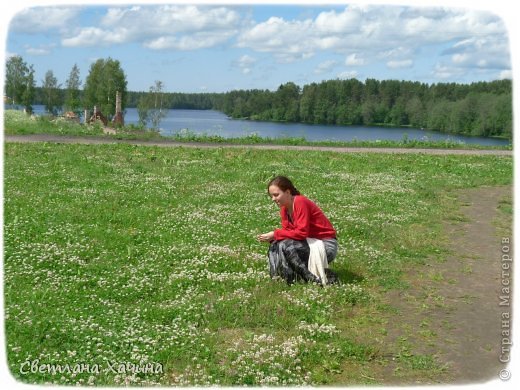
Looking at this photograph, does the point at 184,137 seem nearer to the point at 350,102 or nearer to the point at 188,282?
the point at 188,282

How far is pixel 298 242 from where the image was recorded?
32.4 ft

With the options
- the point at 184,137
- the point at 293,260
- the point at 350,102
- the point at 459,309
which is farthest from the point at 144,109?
the point at 350,102

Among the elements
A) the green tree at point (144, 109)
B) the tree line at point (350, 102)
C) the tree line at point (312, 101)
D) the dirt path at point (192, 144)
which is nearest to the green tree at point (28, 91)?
the tree line at point (312, 101)

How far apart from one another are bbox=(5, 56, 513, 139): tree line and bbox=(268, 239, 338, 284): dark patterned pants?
62746 millimetres

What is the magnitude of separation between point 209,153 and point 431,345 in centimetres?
2318

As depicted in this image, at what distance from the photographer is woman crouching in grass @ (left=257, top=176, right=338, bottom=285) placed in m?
9.75

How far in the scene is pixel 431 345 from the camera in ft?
26.1

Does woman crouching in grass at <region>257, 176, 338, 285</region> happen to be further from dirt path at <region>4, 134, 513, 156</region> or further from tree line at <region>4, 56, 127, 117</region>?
tree line at <region>4, 56, 127, 117</region>

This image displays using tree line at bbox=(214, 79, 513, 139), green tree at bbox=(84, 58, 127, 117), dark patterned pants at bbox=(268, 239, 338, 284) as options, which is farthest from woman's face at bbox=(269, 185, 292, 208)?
tree line at bbox=(214, 79, 513, 139)

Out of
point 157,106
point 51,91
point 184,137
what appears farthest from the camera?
point 51,91

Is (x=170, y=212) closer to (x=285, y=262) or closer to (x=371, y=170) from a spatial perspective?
(x=285, y=262)

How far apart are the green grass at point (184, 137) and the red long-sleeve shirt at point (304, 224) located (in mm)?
28024

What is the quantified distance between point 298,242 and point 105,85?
9471 cm

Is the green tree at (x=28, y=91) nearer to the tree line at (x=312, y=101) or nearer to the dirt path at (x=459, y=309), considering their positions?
the tree line at (x=312, y=101)
